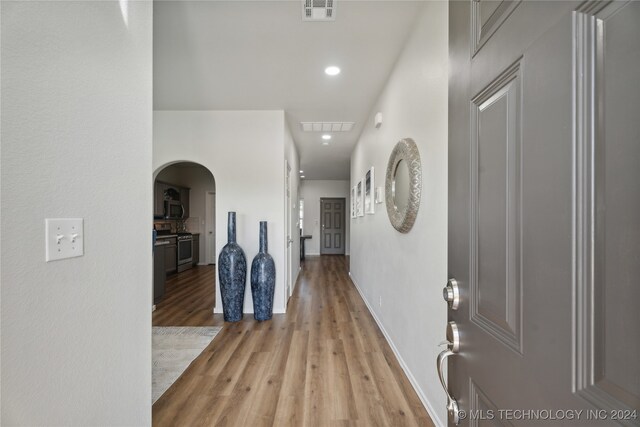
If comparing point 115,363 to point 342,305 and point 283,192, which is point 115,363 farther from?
point 342,305

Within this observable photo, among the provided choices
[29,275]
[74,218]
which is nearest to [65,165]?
[74,218]

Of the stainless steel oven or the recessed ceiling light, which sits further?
the stainless steel oven

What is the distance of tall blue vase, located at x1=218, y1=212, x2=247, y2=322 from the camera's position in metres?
3.28

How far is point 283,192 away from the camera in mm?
3682

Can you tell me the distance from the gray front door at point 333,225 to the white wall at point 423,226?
275 inches

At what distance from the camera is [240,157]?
3674mm

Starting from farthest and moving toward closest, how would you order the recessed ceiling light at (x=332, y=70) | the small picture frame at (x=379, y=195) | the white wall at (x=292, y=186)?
the white wall at (x=292, y=186), the small picture frame at (x=379, y=195), the recessed ceiling light at (x=332, y=70)

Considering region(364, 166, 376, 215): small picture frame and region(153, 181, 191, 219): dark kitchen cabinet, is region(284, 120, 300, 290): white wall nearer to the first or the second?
region(364, 166, 376, 215): small picture frame

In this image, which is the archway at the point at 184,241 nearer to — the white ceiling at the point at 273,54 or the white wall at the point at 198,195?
the white wall at the point at 198,195

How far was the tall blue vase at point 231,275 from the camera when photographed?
3281mm

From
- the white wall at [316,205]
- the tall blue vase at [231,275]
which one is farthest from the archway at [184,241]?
the white wall at [316,205]

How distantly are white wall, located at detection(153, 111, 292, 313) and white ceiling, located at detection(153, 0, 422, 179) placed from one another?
0.18 meters

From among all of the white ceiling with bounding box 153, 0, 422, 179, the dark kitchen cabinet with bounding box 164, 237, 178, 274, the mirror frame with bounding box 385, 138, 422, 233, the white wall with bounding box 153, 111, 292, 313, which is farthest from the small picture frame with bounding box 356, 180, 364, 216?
the dark kitchen cabinet with bounding box 164, 237, 178, 274

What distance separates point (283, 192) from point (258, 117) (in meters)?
1.01
